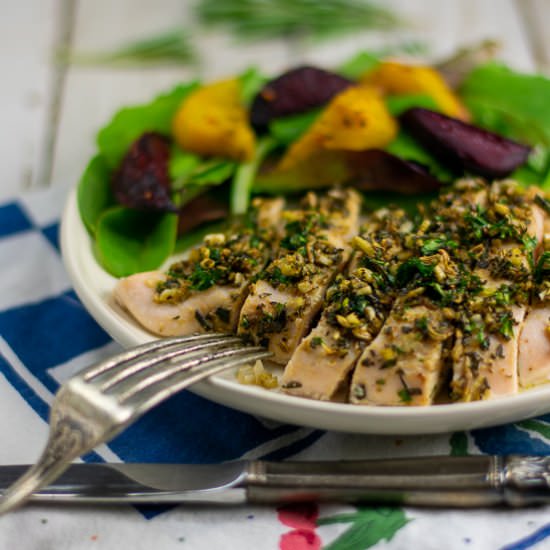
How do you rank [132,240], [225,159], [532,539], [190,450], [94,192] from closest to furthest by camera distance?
[532,539] < [190,450] < [132,240] < [94,192] < [225,159]

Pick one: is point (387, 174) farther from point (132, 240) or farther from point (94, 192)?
point (94, 192)

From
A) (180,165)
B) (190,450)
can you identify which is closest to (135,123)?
(180,165)

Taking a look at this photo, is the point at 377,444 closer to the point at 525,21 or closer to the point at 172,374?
the point at 172,374

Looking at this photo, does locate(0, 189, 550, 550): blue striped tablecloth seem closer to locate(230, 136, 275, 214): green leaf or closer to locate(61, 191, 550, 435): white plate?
locate(61, 191, 550, 435): white plate

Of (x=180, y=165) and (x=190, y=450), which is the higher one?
(x=180, y=165)

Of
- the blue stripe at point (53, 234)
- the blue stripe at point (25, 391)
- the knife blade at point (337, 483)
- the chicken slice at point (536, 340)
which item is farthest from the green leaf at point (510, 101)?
the blue stripe at point (25, 391)

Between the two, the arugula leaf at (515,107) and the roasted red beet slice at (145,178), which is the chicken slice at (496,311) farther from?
the roasted red beet slice at (145,178)
